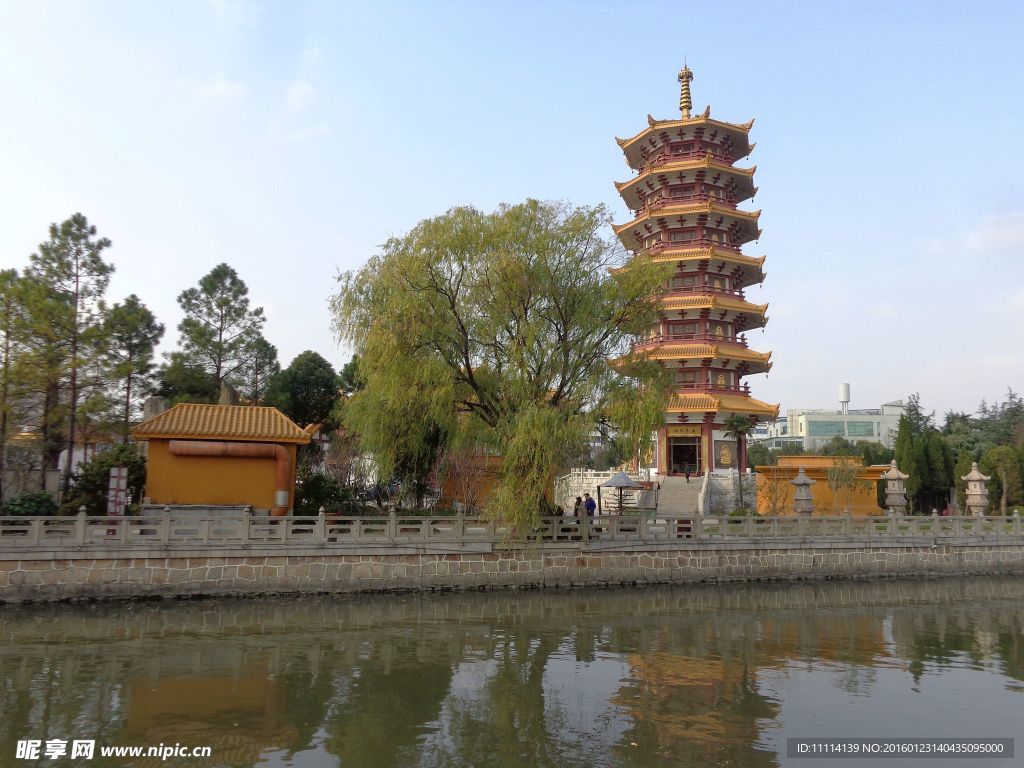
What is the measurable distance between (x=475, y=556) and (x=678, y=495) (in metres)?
12.5

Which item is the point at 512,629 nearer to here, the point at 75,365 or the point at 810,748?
the point at 810,748

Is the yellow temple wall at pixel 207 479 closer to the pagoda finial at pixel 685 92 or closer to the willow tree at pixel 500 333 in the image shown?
the willow tree at pixel 500 333

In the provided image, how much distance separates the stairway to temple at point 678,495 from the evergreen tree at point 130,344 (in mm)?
18860

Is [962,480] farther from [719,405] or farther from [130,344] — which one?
[130,344]

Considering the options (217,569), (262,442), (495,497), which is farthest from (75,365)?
(495,497)

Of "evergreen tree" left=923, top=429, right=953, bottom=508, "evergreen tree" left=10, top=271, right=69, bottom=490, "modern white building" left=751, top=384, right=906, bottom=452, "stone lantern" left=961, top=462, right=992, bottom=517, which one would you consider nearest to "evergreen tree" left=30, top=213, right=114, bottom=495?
"evergreen tree" left=10, top=271, right=69, bottom=490

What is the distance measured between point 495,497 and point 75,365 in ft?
41.4

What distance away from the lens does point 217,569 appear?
15.4 meters

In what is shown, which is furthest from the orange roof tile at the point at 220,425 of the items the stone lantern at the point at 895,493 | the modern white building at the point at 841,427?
the modern white building at the point at 841,427

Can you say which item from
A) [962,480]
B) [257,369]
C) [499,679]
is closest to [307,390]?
[257,369]

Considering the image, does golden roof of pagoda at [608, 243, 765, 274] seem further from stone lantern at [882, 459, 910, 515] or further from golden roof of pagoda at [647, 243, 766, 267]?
stone lantern at [882, 459, 910, 515]

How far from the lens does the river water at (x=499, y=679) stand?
7648 mm

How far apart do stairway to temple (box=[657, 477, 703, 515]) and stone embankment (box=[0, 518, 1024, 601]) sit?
19.1 ft

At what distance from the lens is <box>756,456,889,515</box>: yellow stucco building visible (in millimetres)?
26516
